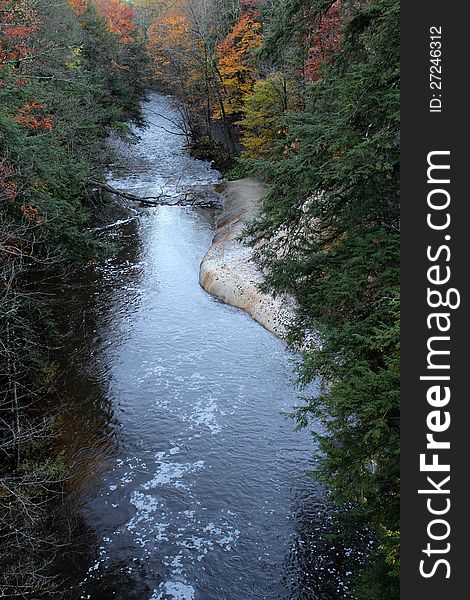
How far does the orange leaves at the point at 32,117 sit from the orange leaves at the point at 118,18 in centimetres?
2755

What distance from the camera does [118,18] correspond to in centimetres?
4444

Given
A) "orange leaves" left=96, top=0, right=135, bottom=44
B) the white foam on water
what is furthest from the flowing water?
"orange leaves" left=96, top=0, right=135, bottom=44

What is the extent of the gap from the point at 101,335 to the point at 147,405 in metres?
3.60

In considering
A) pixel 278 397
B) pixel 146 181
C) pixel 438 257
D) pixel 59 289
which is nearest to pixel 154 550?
pixel 278 397

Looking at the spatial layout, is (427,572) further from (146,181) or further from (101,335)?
(146,181)

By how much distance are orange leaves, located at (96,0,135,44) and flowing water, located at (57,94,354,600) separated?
Result: 31008 millimetres

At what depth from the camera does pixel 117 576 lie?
828cm

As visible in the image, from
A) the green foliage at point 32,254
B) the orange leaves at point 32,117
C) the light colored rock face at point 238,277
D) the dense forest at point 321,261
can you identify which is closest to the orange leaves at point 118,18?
the green foliage at point 32,254

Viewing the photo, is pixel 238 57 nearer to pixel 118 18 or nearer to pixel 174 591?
pixel 118 18

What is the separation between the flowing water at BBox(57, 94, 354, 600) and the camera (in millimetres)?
8344

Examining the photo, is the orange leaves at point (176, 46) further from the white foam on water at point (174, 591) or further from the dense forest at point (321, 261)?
the white foam on water at point (174, 591)

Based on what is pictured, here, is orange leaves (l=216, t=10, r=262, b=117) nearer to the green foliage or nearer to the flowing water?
the green foliage

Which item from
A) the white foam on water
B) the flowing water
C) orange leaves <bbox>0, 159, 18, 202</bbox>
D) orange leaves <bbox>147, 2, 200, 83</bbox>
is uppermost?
orange leaves <bbox>147, 2, 200, 83</bbox>

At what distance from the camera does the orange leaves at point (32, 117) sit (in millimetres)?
14117
